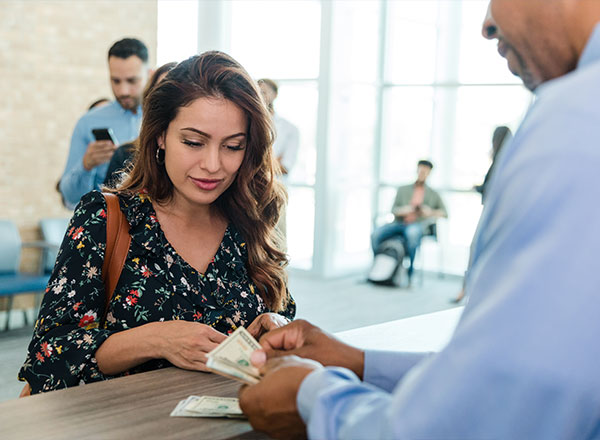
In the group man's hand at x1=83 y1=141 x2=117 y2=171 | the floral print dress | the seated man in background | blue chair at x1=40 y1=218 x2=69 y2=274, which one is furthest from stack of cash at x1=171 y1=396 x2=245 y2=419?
the seated man in background

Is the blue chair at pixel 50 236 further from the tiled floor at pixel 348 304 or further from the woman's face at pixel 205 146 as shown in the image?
the woman's face at pixel 205 146

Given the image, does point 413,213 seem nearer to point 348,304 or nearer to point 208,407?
point 348,304

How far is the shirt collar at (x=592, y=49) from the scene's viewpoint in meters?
0.94

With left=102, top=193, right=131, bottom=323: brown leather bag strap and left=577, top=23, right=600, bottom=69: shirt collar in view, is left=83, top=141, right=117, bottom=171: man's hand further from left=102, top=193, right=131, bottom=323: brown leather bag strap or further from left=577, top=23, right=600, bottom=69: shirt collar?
left=577, top=23, right=600, bottom=69: shirt collar

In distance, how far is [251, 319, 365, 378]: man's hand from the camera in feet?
5.13

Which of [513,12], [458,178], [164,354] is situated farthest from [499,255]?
[458,178]

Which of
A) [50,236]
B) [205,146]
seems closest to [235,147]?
[205,146]

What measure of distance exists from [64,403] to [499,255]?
1083 mm

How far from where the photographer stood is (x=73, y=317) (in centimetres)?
193

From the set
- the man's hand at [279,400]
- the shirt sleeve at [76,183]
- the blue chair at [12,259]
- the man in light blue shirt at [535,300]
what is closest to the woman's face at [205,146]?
the man's hand at [279,400]

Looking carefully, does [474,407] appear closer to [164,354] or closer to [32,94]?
[164,354]

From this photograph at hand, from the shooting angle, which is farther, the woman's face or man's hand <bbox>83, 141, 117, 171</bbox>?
man's hand <bbox>83, 141, 117, 171</bbox>

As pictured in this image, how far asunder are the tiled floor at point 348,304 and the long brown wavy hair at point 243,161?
137 inches

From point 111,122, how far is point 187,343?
11.7ft
